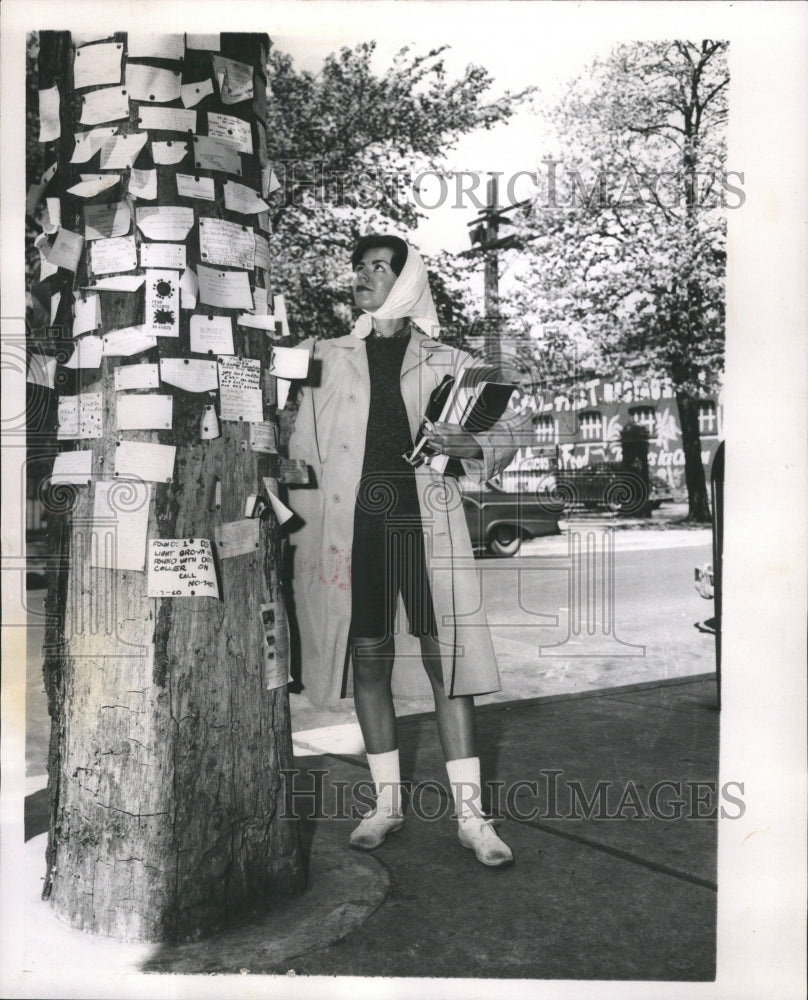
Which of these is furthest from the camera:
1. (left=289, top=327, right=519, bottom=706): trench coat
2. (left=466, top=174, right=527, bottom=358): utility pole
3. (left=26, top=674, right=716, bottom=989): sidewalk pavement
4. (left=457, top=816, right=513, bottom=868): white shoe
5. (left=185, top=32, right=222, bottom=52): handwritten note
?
(left=466, top=174, right=527, bottom=358): utility pole

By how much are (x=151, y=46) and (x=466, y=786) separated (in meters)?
2.71

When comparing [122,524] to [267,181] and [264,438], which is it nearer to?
[264,438]

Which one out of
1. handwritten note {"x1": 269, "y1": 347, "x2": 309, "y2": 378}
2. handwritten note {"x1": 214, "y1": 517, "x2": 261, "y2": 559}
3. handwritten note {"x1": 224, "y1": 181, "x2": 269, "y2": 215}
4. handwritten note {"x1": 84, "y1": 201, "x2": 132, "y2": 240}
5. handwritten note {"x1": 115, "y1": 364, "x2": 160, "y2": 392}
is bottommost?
handwritten note {"x1": 214, "y1": 517, "x2": 261, "y2": 559}

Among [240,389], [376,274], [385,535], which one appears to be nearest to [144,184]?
[240,389]

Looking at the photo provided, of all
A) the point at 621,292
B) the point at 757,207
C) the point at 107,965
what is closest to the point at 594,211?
the point at 621,292

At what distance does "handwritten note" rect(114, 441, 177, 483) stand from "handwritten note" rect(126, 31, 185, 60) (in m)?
1.17

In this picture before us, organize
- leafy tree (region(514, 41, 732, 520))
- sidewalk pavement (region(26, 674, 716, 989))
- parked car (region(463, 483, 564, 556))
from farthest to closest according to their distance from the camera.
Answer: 1. parked car (region(463, 483, 564, 556))
2. leafy tree (region(514, 41, 732, 520))
3. sidewalk pavement (region(26, 674, 716, 989))

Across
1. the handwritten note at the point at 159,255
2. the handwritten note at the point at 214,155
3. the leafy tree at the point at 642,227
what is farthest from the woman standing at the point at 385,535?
the leafy tree at the point at 642,227

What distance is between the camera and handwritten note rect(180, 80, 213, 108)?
2.81 meters

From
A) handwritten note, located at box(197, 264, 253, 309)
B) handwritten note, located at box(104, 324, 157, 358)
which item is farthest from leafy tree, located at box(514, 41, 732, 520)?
handwritten note, located at box(104, 324, 157, 358)

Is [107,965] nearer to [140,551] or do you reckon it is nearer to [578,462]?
[140,551]

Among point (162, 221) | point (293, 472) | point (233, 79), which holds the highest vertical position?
point (233, 79)

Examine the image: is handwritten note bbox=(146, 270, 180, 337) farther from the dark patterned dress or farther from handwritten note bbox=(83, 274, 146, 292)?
the dark patterned dress

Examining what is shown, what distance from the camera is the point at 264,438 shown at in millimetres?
2963
